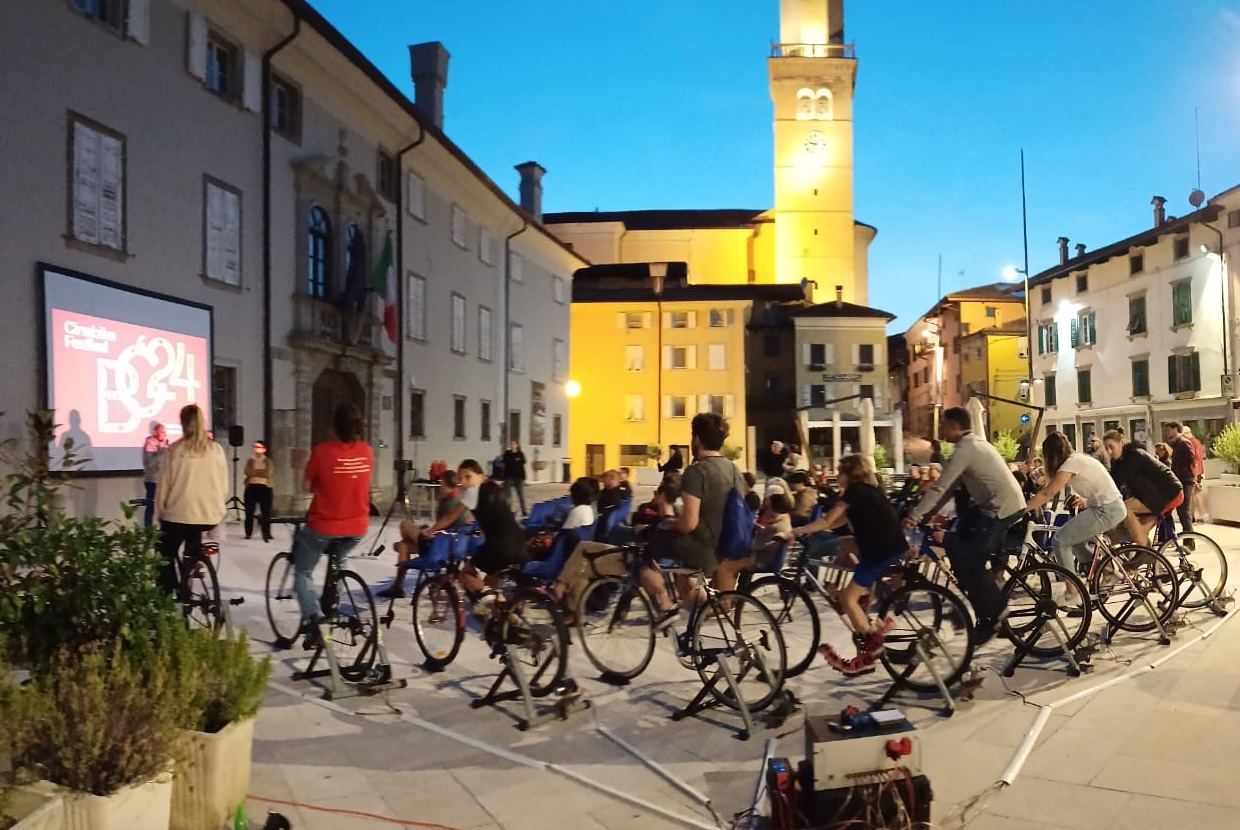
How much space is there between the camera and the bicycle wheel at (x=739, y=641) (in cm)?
574

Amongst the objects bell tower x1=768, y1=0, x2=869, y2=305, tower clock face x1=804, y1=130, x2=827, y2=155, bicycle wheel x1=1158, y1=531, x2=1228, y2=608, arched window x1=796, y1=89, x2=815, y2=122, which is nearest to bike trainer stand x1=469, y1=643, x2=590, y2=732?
bicycle wheel x1=1158, y1=531, x2=1228, y2=608

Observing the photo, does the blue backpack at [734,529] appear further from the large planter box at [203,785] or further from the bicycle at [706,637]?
the large planter box at [203,785]

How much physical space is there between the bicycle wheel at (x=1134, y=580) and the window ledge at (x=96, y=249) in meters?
12.8

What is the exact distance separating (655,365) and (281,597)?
138 feet

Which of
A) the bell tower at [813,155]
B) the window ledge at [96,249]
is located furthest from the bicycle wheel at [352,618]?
the bell tower at [813,155]

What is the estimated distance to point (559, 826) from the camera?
165 inches

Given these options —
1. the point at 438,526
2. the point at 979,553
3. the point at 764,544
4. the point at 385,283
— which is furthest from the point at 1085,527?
the point at 385,283

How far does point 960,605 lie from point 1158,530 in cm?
682

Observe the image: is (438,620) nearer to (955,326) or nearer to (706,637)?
(706,637)

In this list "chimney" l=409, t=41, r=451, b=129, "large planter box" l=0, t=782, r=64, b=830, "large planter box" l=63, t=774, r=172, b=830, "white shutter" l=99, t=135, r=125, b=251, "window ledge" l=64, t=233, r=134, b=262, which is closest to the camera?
"large planter box" l=0, t=782, r=64, b=830

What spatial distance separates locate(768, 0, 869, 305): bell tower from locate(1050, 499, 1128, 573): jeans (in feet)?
168

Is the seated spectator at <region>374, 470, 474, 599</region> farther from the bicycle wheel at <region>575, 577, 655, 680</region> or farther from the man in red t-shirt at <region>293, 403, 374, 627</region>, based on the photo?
the bicycle wheel at <region>575, 577, 655, 680</region>

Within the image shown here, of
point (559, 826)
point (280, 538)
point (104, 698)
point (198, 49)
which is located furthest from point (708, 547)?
point (198, 49)

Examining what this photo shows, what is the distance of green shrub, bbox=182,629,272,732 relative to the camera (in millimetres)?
4004
